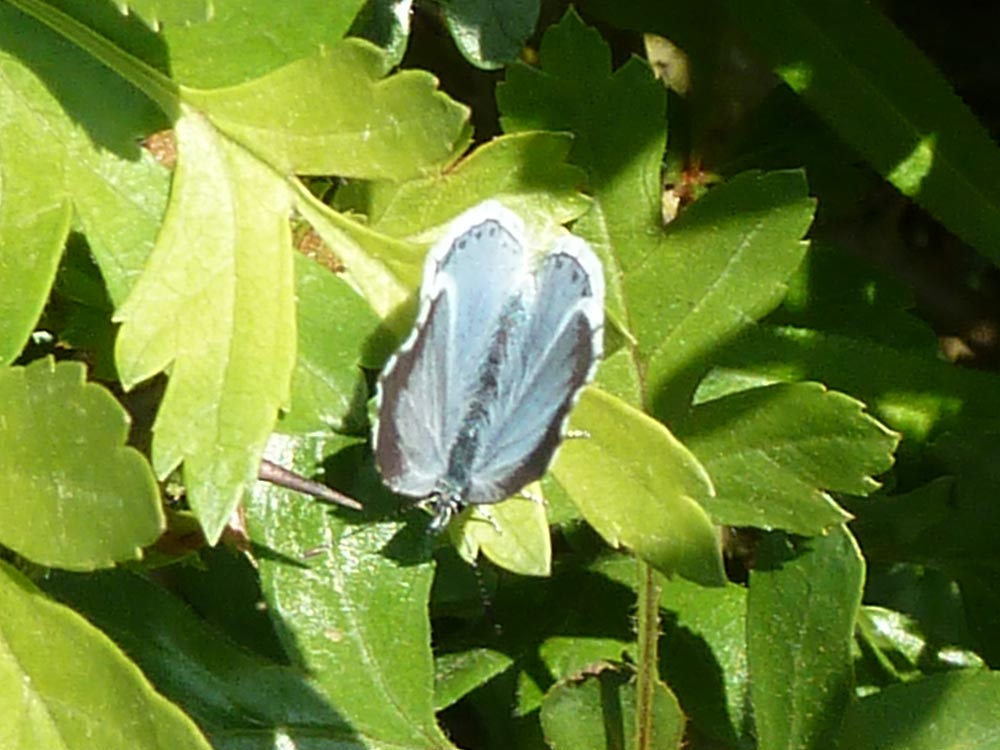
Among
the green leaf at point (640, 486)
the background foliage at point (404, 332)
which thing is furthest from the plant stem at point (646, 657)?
the green leaf at point (640, 486)

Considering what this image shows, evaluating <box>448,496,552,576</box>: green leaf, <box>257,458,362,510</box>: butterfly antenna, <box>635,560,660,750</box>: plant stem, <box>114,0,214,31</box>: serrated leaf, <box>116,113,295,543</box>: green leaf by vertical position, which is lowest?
<box>635,560,660,750</box>: plant stem

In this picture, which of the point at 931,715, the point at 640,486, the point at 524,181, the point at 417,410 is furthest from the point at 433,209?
the point at 931,715

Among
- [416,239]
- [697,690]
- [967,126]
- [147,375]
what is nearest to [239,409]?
[147,375]

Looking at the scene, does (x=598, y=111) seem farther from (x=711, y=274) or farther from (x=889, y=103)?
(x=889, y=103)

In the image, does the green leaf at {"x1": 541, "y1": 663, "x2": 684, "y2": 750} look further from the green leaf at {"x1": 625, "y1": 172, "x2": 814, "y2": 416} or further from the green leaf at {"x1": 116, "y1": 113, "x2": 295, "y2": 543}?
the green leaf at {"x1": 116, "y1": 113, "x2": 295, "y2": 543}

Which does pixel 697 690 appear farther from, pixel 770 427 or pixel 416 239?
pixel 416 239

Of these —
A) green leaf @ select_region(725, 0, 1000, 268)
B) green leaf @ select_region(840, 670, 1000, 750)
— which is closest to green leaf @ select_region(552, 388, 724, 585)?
green leaf @ select_region(840, 670, 1000, 750)

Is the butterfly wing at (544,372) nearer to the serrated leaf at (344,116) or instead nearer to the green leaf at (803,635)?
the serrated leaf at (344,116)
